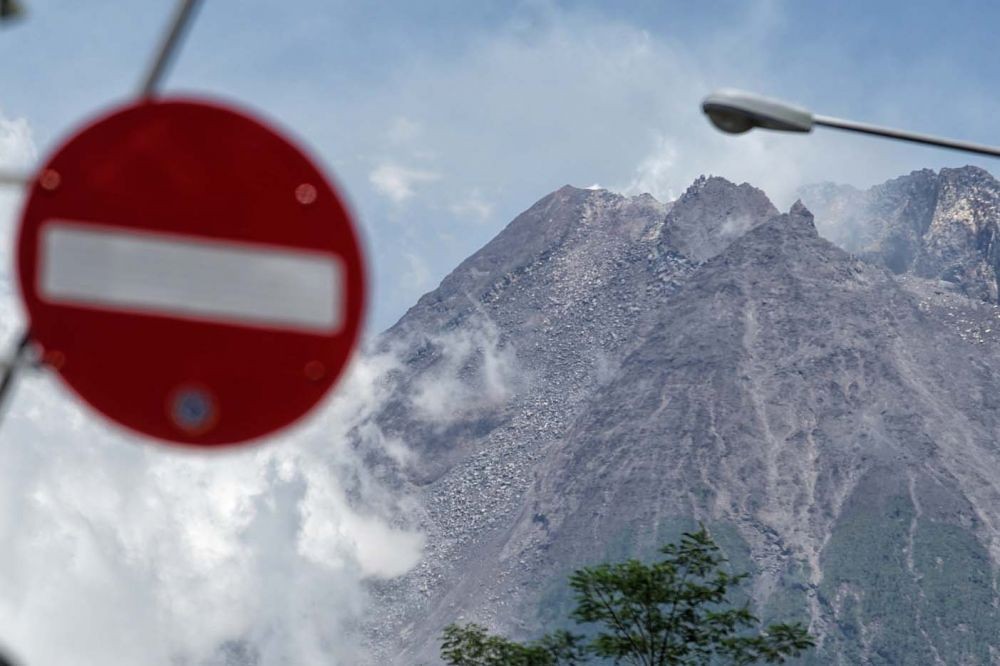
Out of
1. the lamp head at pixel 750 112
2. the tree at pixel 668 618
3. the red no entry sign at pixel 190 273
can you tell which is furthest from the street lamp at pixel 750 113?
the tree at pixel 668 618

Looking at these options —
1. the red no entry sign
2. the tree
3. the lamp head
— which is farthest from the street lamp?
the tree

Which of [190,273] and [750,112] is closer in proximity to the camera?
[190,273]

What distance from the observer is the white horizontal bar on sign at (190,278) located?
3.83 m

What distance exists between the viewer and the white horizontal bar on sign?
3834 millimetres

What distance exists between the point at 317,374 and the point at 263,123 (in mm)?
616

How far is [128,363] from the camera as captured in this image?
3883 mm

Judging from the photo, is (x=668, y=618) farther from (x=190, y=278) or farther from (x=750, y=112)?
(x=190, y=278)

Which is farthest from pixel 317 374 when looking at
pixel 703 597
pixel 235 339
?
pixel 703 597

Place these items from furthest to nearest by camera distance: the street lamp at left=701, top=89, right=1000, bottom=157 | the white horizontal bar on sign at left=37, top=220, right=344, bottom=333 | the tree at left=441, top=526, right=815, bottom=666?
the tree at left=441, top=526, right=815, bottom=666
the street lamp at left=701, top=89, right=1000, bottom=157
the white horizontal bar on sign at left=37, top=220, right=344, bottom=333

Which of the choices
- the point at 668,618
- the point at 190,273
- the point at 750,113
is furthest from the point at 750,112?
the point at 668,618

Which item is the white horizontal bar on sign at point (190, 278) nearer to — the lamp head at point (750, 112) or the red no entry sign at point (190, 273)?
the red no entry sign at point (190, 273)

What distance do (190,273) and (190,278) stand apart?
12 millimetres

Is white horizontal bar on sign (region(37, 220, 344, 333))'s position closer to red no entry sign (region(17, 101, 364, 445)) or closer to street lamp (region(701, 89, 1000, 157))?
red no entry sign (region(17, 101, 364, 445))

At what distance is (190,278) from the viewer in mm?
3889
